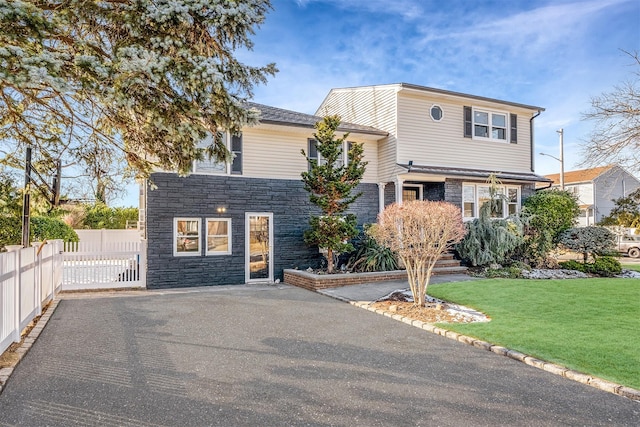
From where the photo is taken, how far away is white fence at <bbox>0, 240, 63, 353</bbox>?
501cm

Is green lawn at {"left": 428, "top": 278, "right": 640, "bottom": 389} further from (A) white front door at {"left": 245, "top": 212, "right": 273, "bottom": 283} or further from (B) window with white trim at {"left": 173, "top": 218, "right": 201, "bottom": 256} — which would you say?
(B) window with white trim at {"left": 173, "top": 218, "right": 201, "bottom": 256}

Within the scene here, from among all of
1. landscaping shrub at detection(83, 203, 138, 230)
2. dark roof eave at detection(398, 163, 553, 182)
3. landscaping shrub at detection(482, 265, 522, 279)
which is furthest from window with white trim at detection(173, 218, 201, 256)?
landscaping shrub at detection(83, 203, 138, 230)

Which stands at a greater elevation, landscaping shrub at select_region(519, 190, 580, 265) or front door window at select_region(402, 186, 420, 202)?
front door window at select_region(402, 186, 420, 202)

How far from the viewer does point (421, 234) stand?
8336 millimetres

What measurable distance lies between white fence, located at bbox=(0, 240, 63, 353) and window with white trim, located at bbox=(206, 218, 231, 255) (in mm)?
4246

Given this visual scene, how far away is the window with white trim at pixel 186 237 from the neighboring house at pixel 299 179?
3cm

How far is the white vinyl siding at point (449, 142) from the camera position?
46.8ft

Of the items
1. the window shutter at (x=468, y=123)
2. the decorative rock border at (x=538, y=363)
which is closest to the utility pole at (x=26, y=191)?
the decorative rock border at (x=538, y=363)

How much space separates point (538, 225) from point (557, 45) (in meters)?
6.32

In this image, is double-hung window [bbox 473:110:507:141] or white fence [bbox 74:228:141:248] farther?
white fence [bbox 74:228:141:248]

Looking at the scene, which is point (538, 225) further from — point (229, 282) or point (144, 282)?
point (144, 282)

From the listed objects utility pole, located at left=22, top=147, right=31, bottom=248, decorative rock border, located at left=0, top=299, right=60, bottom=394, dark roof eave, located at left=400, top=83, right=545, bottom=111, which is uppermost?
dark roof eave, located at left=400, top=83, right=545, bottom=111

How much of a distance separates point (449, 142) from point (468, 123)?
4.08 feet

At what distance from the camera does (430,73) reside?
15.9 m
